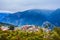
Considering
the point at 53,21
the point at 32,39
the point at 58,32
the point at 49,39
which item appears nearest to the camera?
the point at 32,39

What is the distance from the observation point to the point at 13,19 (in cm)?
809

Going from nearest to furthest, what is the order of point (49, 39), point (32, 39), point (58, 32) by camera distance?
point (32, 39) → point (49, 39) → point (58, 32)

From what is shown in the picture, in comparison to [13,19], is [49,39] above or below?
below

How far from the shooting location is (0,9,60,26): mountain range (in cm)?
768

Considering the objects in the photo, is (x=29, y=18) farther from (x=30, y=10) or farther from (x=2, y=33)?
(x=2, y=33)

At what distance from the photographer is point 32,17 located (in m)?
8.13

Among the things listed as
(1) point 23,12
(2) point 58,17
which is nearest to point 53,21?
(2) point 58,17

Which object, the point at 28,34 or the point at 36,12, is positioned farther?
the point at 36,12

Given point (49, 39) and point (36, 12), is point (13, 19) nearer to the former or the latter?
point (36, 12)

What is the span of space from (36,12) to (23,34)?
4390 millimetres

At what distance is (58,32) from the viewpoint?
12.5 feet

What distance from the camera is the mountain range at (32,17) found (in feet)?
25.2

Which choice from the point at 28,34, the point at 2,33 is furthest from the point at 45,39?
the point at 2,33

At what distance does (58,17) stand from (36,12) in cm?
98
